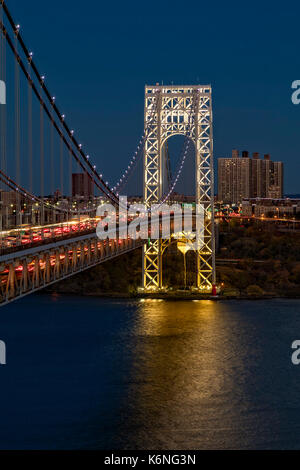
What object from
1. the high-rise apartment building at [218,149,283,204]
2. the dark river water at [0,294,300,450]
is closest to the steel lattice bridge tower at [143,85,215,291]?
the dark river water at [0,294,300,450]

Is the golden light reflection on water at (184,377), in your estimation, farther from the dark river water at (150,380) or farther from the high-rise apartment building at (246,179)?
the high-rise apartment building at (246,179)

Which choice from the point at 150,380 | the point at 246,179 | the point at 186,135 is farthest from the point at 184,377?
the point at 246,179

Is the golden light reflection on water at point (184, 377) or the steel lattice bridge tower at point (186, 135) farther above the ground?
the steel lattice bridge tower at point (186, 135)

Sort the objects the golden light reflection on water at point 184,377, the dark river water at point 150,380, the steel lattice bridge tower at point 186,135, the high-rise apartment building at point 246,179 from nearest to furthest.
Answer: the dark river water at point 150,380 → the golden light reflection on water at point 184,377 → the steel lattice bridge tower at point 186,135 → the high-rise apartment building at point 246,179

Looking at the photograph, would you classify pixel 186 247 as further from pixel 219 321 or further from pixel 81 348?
pixel 81 348

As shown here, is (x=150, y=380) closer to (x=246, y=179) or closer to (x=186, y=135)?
(x=186, y=135)

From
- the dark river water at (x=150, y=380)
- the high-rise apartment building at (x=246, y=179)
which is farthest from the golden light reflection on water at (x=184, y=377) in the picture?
the high-rise apartment building at (x=246, y=179)
